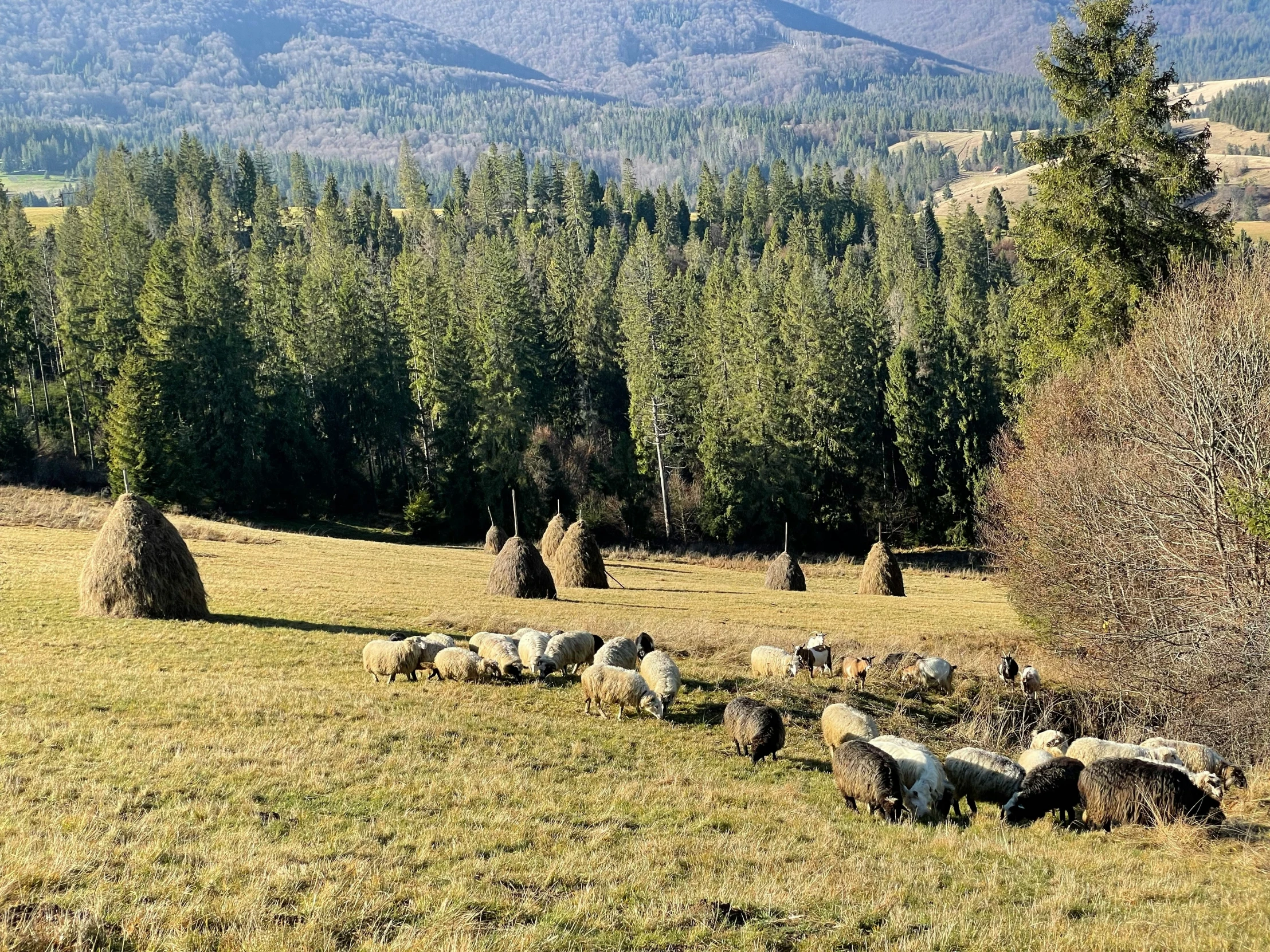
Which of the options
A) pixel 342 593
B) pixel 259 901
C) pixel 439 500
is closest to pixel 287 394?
pixel 439 500

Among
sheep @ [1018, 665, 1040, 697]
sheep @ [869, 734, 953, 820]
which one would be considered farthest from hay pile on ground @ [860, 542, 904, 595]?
sheep @ [869, 734, 953, 820]

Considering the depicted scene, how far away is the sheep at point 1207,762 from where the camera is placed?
14.4 m

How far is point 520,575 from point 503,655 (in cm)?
1236

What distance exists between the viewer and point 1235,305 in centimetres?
1903

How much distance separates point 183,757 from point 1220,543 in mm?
18400

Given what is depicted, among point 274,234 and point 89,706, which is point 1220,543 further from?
point 274,234

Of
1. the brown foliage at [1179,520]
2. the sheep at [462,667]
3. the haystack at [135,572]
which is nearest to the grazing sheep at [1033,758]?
the brown foliage at [1179,520]

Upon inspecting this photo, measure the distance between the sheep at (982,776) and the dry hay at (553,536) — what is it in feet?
90.8

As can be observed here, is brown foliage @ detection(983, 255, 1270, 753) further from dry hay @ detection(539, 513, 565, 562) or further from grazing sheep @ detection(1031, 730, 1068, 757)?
dry hay @ detection(539, 513, 565, 562)

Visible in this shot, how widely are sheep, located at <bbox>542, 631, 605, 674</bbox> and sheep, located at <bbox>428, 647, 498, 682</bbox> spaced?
123cm

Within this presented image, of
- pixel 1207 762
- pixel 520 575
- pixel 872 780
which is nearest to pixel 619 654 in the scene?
pixel 872 780

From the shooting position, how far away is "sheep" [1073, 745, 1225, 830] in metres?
12.1

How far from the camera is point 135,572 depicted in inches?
895

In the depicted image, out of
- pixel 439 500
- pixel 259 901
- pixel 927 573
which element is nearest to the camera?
pixel 259 901
